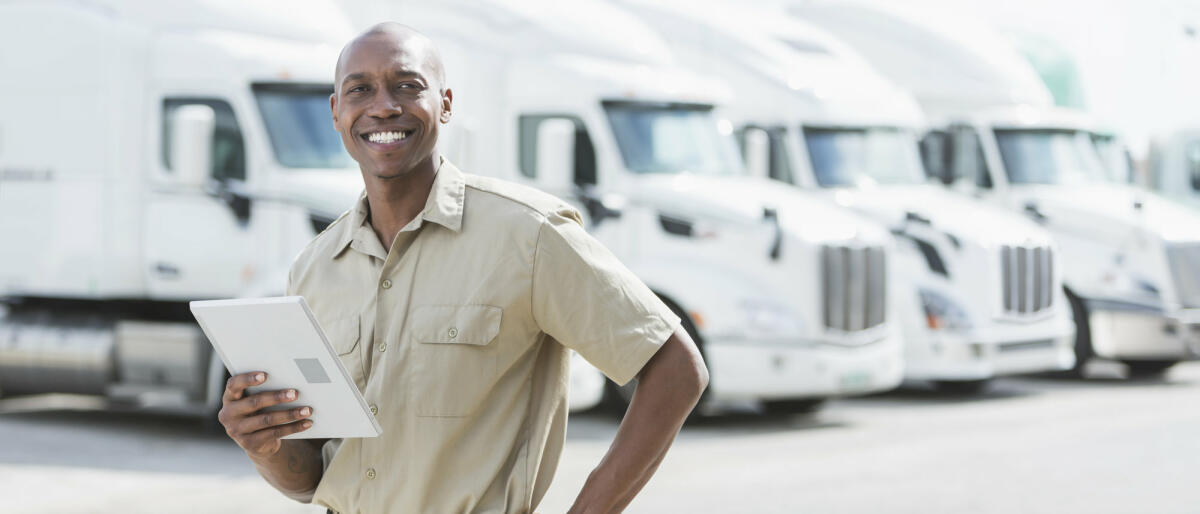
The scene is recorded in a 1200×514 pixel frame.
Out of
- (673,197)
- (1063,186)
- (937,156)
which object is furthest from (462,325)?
(1063,186)

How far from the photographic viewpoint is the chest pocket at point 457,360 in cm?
271

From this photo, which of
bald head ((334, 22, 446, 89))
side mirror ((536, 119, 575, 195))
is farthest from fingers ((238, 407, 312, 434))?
side mirror ((536, 119, 575, 195))

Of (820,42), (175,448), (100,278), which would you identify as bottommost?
(175,448)

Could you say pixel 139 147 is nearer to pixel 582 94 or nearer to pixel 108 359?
pixel 108 359

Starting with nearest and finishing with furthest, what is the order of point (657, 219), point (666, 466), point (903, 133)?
point (666, 466) < point (657, 219) < point (903, 133)

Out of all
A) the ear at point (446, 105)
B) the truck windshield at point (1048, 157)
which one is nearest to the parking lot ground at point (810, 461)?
the truck windshield at point (1048, 157)

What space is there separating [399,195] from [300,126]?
27.6 ft

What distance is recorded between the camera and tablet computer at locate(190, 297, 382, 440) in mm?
2588

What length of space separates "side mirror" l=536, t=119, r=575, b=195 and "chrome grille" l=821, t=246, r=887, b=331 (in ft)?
6.62

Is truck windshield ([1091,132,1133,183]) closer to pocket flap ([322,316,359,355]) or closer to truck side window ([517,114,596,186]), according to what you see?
truck side window ([517,114,596,186])

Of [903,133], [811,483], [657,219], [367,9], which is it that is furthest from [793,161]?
[811,483]

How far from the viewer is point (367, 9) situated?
12.5 m

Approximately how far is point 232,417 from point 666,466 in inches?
301

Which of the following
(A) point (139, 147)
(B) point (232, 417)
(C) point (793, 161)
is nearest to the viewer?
(B) point (232, 417)
